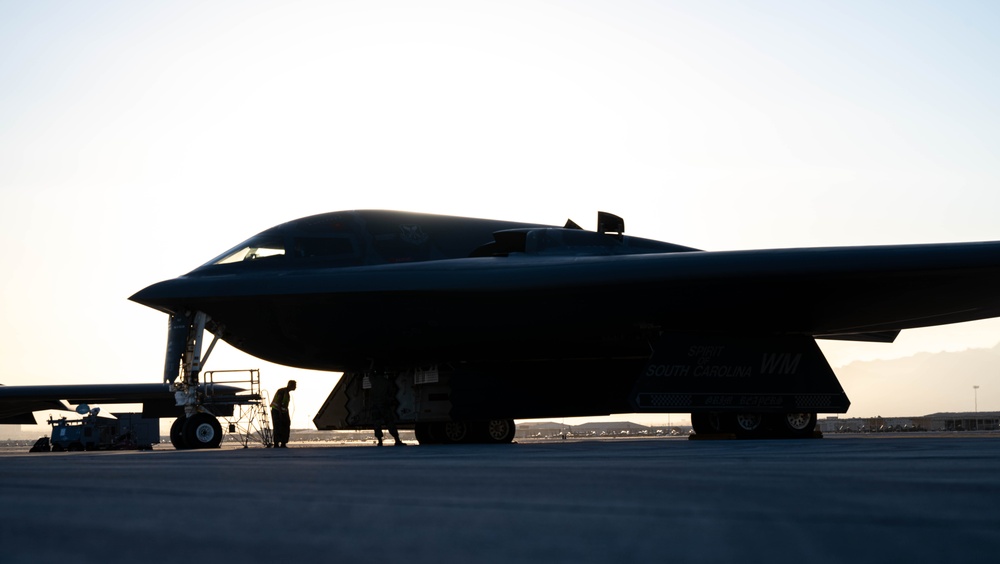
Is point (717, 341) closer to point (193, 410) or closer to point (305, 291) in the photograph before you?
point (305, 291)

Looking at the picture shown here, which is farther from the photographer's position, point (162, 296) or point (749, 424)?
point (749, 424)

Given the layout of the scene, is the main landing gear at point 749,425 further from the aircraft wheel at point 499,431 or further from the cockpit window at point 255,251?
the cockpit window at point 255,251

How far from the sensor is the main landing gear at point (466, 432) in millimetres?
20953

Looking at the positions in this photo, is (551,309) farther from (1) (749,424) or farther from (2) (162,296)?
(2) (162,296)

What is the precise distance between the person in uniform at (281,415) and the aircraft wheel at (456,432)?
10.3ft

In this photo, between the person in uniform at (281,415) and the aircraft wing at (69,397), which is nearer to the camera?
the person in uniform at (281,415)

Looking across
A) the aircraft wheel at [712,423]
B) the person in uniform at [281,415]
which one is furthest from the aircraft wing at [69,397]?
the aircraft wheel at [712,423]

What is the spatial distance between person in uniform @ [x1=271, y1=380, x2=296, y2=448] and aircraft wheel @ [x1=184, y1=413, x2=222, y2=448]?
174 centimetres

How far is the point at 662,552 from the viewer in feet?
9.77

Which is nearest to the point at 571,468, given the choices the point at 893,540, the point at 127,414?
the point at 893,540

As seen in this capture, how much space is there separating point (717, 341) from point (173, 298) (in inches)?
377

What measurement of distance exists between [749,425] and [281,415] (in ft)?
30.0

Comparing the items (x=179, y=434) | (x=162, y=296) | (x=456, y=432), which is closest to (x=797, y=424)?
(x=456, y=432)

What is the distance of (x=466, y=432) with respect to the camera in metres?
21.0
